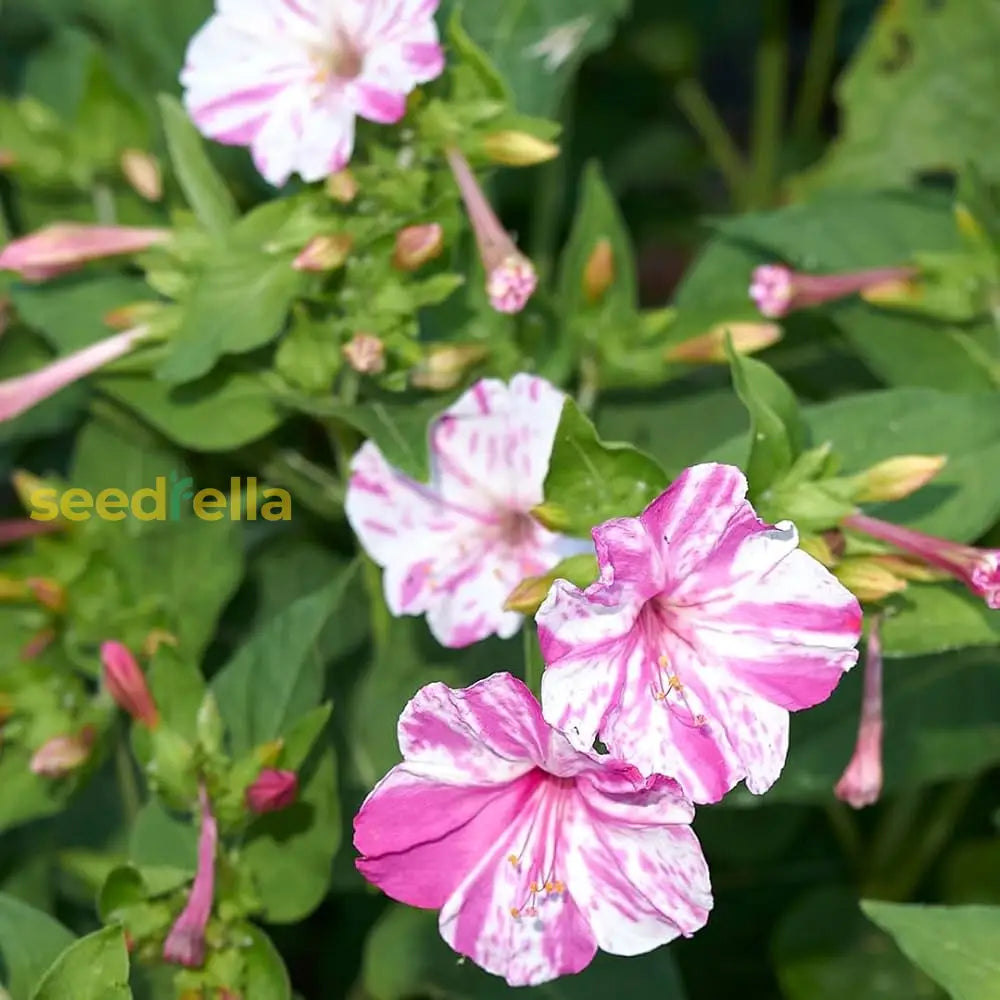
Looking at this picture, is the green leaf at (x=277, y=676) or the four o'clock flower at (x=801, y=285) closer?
the green leaf at (x=277, y=676)

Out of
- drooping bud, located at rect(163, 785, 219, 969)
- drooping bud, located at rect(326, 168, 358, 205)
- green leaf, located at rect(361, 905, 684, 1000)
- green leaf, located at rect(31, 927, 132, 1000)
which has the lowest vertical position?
green leaf, located at rect(361, 905, 684, 1000)

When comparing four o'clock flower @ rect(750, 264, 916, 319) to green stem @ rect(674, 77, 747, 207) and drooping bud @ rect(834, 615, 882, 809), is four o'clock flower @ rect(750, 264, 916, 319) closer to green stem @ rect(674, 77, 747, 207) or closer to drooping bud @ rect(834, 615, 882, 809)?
drooping bud @ rect(834, 615, 882, 809)

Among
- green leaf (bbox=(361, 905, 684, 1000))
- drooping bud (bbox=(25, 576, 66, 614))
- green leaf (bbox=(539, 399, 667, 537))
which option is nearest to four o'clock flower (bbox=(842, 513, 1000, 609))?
green leaf (bbox=(539, 399, 667, 537))

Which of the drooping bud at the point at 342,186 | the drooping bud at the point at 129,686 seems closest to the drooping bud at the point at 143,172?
the drooping bud at the point at 342,186

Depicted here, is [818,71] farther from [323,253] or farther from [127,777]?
[127,777]

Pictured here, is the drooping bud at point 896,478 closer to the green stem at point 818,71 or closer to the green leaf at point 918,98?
the green leaf at point 918,98
